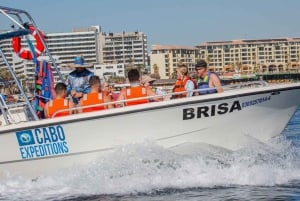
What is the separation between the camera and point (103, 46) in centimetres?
19100

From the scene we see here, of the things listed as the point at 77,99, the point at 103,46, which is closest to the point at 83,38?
the point at 103,46

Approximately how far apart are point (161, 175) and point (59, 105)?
73.2 inches

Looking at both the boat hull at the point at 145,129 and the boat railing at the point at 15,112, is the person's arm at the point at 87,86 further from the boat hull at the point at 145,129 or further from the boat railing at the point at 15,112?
the boat hull at the point at 145,129

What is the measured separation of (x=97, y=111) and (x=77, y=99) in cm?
129

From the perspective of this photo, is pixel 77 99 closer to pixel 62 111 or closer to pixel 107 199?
pixel 62 111

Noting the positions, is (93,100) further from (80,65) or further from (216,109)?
(216,109)

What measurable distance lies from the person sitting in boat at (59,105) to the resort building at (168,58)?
6680 inches

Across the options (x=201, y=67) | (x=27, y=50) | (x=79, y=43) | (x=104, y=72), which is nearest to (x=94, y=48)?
(x=79, y=43)

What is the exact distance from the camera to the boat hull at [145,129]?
893cm

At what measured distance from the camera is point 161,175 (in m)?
8.95

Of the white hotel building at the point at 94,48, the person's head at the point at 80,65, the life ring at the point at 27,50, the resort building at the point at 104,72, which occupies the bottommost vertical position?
the white hotel building at the point at 94,48

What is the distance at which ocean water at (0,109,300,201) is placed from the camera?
8.70m

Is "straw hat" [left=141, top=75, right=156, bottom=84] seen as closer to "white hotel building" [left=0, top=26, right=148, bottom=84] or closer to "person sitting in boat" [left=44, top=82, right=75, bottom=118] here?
"person sitting in boat" [left=44, top=82, right=75, bottom=118]

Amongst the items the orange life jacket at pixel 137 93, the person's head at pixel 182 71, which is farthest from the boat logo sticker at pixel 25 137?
the person's head at pixel 182 71
